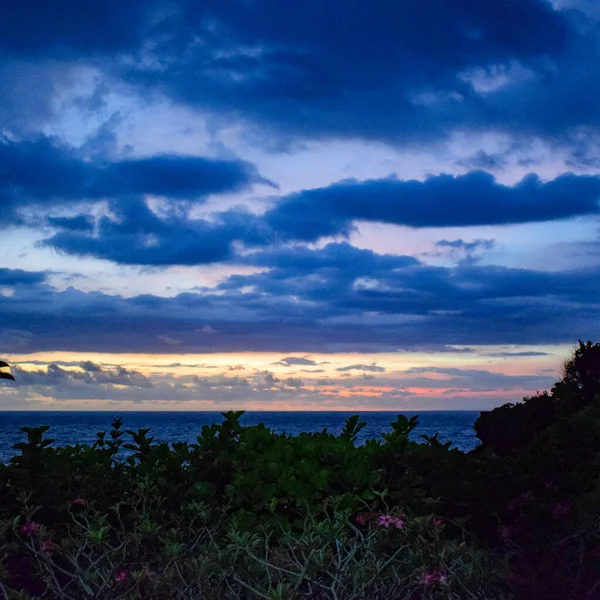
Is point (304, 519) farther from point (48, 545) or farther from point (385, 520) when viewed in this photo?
point (48, 545)

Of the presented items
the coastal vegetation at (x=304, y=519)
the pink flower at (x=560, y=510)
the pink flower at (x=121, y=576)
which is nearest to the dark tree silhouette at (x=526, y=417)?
the coastal vegetation at (x=304, y=519)

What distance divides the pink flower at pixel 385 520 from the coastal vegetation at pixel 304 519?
1cm

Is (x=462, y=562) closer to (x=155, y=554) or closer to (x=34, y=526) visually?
(x=155, y=554)

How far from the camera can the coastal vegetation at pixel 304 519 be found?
211 inches

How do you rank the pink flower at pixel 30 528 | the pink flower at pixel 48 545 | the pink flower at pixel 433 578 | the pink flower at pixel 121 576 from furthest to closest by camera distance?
the pink flower at pixel 30 528
the pink flower at pixel 48 545
the pink flower at pixel 121 576
the pink flower at pixel 433 578

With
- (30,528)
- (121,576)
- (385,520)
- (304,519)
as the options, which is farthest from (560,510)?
(30,528)

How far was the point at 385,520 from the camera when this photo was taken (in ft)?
19.3

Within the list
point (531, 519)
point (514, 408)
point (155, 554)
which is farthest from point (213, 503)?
point (514, 408)

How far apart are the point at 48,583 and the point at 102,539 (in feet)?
2.16

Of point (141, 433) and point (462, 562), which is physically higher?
point (141, 433)

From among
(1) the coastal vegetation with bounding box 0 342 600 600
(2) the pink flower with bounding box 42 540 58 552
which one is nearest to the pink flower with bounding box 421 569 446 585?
(1) the coastal vegetation with bounding box 0 342 600 600

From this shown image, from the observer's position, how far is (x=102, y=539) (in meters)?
5.45

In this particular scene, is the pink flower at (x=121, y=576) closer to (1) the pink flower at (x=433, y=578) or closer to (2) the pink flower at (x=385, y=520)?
(2) the pink flower at (x=385, y=520)

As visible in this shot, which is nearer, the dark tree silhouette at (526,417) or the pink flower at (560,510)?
the pink flower at (560,510)
